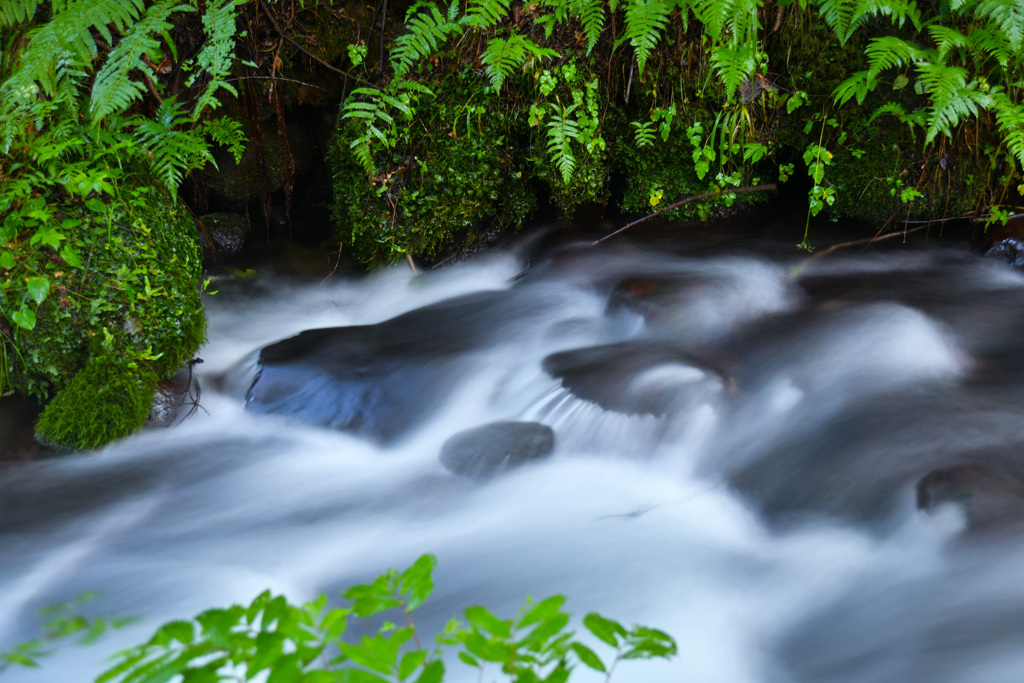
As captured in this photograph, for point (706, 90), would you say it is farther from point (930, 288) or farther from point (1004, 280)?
point (1004, 280)

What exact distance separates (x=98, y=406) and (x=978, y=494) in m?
3.26

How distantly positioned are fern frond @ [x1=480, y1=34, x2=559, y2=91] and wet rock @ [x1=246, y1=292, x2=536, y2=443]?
1.24 m

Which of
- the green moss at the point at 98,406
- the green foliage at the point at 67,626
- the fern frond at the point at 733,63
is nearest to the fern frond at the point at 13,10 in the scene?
the green moss at the point at 98,406

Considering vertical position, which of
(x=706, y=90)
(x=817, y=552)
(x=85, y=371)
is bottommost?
(x=817, y=552)

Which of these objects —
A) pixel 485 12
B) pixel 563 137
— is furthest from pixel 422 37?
pixel 563 137

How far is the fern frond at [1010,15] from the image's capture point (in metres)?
3.17

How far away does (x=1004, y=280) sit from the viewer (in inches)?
147

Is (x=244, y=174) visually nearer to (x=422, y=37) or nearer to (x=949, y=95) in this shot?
(x=422, y=37)

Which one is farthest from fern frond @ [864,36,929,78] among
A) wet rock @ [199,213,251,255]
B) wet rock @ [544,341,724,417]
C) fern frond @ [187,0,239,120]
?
wet rock @ [199,213,251,255]

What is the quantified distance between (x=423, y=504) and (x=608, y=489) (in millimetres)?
707

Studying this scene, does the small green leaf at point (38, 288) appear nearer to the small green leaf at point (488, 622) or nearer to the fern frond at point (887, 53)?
the small green leaf at point (488, 622)

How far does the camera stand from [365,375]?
3.34 metres

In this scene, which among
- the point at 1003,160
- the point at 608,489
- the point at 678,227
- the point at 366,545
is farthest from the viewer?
the point at 678,227

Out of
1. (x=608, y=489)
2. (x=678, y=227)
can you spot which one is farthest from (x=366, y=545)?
(x=678, y=227)
